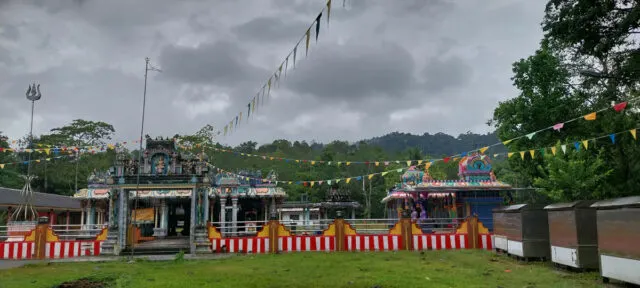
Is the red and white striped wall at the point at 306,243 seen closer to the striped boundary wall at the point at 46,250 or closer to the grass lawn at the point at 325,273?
the grass lawn at the point at 325,273

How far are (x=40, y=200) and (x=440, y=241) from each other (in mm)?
33395

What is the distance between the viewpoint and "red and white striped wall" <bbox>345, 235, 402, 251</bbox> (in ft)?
67.4

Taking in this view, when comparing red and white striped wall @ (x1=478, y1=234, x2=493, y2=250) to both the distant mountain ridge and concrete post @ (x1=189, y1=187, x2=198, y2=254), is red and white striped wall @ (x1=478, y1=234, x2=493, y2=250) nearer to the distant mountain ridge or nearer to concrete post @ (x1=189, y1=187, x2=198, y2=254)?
concrete post @ (x1=189, y1=187, x2=198, y2=254)

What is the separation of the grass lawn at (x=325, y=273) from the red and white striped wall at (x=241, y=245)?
10.5ft

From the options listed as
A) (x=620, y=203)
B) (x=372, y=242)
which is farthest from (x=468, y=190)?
(x=620, y=203)

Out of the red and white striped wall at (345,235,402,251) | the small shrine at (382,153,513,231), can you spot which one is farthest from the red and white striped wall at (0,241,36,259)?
the small shrine at (382,153,513,231)

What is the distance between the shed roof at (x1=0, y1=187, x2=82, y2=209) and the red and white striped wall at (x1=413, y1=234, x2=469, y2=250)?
1192 inches

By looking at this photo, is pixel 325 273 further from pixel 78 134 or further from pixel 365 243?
pixel 78 134

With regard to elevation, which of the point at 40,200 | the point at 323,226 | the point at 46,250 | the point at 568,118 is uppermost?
the point at 568,118

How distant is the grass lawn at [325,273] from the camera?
10727 mm

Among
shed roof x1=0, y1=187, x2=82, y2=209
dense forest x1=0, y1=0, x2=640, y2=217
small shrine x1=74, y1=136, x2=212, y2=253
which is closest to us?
dense forest x1=0, y1=0, x2=640, y2=217

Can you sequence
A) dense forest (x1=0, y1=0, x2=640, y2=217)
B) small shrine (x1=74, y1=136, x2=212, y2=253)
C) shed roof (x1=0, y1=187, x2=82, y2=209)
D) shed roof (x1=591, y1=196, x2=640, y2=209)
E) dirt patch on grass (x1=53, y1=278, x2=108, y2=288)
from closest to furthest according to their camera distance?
shed roof (x1=591, y1=196, x2=640, y2=209)
dirt patch on grass (x1=53, y1=278, x2=108, y2=288)
dense forest (x1=0, y1=0, x2=640, y2=217)
small shrine (x1=74, y1=136, x2=212, y2=253)
shed roof (x1=0, y1=187, x2=82, y2=209)

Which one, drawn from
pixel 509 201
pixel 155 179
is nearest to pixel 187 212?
pixel 155 179

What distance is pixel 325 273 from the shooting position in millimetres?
12758
